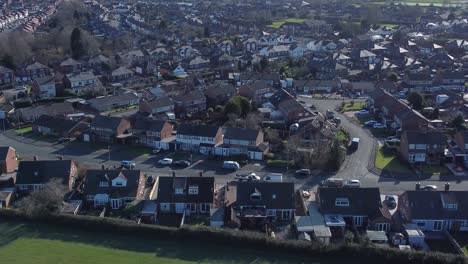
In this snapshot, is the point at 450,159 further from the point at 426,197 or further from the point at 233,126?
the point at 233,126

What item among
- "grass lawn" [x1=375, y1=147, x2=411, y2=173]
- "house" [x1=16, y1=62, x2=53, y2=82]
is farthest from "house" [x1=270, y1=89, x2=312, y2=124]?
"house" [x1=16, y1=62, x2=53, y2=82]

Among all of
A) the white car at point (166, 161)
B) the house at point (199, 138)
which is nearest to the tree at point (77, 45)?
the house at point (199, 138)

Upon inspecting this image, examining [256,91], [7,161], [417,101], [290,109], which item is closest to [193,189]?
[7,161]

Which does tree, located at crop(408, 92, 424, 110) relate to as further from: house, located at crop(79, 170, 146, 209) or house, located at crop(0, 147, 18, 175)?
house, located at crop(0, 147, 18, 175)

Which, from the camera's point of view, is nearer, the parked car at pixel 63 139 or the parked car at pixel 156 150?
the parked car at pixel 156 150

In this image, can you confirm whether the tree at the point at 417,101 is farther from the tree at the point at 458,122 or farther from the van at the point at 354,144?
the van at the point at 354,144
